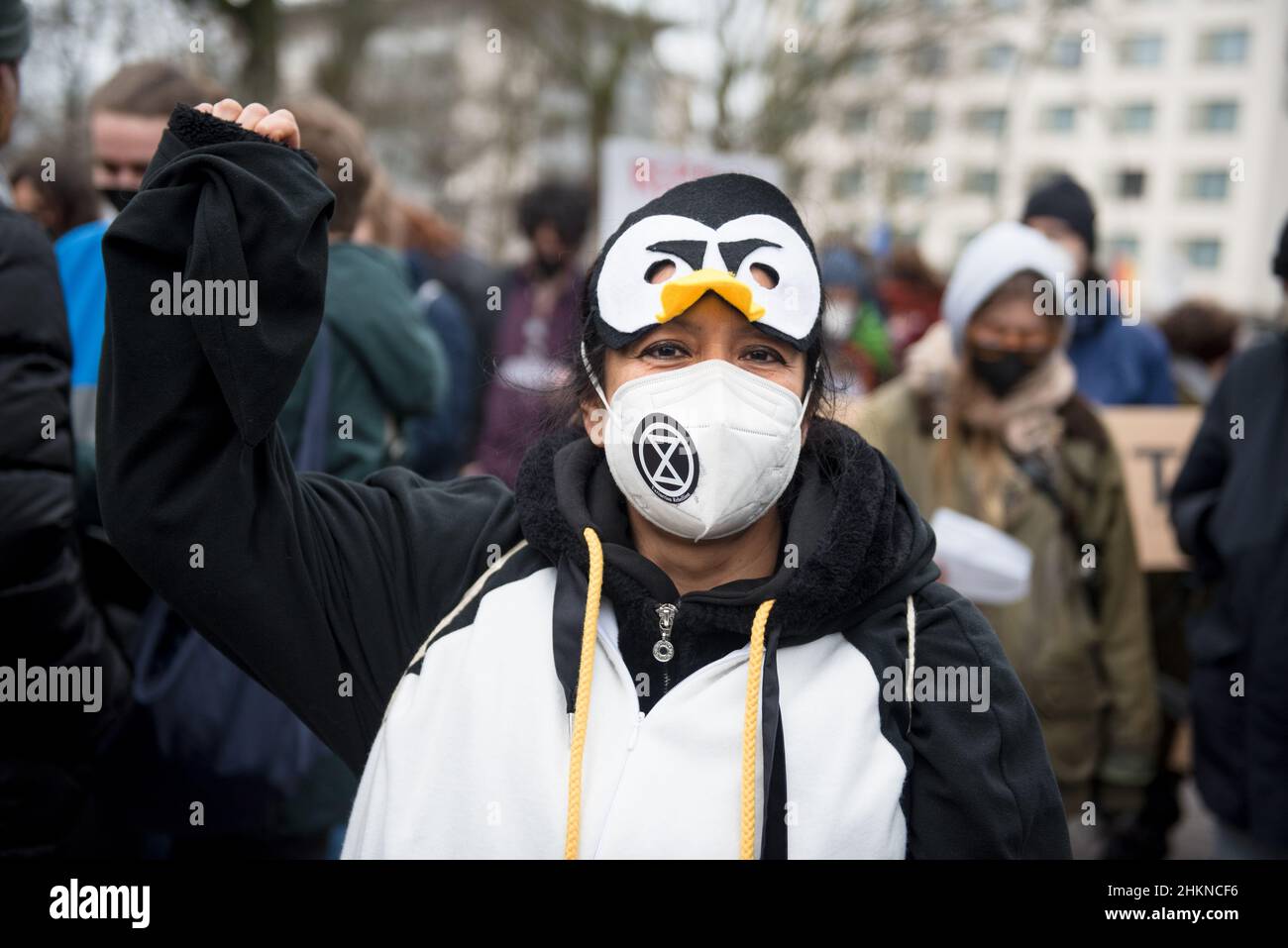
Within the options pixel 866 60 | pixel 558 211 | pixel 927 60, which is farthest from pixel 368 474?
pixel 927 60

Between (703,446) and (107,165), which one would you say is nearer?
(703,446)

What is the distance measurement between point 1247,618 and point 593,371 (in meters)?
2.34

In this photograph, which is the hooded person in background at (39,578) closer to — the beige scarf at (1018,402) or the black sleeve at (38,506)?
the black sleeve at (38,506)

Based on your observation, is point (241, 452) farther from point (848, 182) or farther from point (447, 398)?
point (848, 182)

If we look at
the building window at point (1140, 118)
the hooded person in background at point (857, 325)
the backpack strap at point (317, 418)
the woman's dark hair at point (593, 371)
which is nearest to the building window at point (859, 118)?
the hooded person in background at point (857, 325)

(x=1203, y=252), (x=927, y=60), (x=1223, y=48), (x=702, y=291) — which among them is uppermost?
(x=1223, y=48)

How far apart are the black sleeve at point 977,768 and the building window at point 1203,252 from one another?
6683cm

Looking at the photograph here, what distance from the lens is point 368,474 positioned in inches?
126

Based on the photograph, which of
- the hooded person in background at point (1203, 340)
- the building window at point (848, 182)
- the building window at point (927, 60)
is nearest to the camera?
the hooded person in background at point (1203, 340)

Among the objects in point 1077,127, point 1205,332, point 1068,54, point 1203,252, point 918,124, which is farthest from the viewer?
point 1203,252

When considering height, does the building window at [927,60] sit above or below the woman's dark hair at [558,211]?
above

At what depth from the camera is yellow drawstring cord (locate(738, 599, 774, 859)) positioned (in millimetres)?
1827

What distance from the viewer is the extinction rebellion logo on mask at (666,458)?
77.8 inches

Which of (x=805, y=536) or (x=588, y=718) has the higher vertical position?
(x=805, y=536)
